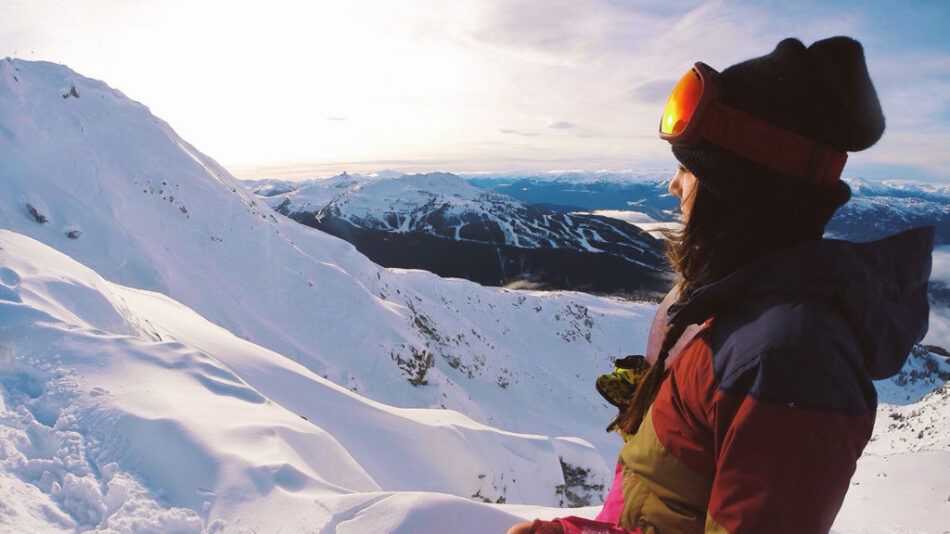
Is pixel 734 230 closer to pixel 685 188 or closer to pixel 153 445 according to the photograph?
pixel 685 188

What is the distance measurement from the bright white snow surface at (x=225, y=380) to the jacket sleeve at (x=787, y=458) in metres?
3.05

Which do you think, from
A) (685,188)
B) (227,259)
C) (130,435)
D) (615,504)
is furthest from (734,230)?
(227,259)

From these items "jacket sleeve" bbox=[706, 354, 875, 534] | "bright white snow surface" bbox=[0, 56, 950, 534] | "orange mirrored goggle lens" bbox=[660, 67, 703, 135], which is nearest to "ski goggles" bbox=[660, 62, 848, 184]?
"orange mirrored goggle lens" bbox=[660, 67, 703, 135]

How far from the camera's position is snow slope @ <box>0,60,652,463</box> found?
45.4 feet

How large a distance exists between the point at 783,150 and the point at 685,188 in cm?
42

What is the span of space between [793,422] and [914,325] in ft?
2.32

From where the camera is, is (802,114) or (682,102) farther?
(682,102)

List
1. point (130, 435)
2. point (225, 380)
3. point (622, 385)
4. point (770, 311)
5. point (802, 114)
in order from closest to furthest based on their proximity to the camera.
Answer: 1. point (770, 311)
2. point (802, 114)
3. point (622, 385)
4. point (130, 435)
5. point (225, 380)

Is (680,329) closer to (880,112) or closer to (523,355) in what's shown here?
(880,112)

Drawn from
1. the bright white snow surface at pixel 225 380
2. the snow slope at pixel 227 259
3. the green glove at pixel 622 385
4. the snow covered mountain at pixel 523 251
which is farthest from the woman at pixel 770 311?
the snow covered mountain at pixel 523 251

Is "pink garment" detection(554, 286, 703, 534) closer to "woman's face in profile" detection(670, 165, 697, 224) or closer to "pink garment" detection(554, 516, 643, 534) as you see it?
"pink garment" detection(554, 516, 643, 534)

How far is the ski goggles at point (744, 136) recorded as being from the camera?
1565 millimetres

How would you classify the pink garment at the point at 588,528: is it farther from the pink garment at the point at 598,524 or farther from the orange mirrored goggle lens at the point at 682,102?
the orange mirrored goggle lens at the point at 682,102

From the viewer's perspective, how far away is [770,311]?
4.48ft
